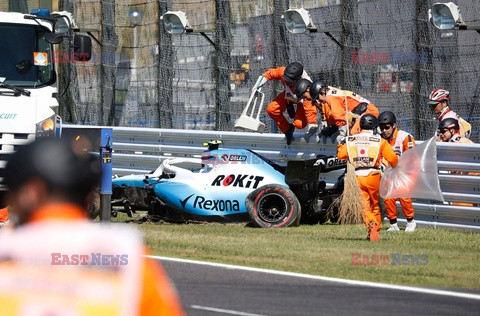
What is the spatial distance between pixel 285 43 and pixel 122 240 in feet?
52.6

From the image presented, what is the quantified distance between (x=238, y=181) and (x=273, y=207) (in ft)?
2.12

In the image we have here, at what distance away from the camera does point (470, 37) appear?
1571cm

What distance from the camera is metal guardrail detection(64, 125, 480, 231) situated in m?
14.5

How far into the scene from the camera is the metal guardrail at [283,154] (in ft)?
47.4

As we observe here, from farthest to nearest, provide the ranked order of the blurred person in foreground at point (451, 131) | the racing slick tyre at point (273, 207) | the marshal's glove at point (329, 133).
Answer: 1. the marshal's glove at point (329, 133)
2. the blurred person in foreground at point (451, 131)
3. the racing slick tyre at point (273, 207)

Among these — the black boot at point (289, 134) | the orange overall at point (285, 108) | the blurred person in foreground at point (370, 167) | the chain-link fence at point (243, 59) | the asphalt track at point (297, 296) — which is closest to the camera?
the asphalt track at point (297, 296)

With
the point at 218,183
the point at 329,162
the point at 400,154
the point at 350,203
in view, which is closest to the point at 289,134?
the point at 329,162

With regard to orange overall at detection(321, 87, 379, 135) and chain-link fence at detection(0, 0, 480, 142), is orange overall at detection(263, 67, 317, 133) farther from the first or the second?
chain-link fence at detection(0, 0, 480, 142)

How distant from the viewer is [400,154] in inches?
572

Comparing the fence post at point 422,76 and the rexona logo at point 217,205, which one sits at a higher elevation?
the fence post at point 422,76

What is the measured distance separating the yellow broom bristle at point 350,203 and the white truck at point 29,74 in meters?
3.62

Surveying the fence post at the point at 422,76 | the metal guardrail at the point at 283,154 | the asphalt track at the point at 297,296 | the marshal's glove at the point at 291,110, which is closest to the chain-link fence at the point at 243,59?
the fence post at the point at 422,76

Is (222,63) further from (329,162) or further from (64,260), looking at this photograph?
(64,260)

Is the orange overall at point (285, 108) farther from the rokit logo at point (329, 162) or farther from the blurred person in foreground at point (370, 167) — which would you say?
the blurred person in foreground at point (370, 167)
